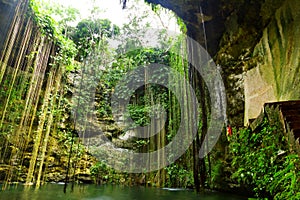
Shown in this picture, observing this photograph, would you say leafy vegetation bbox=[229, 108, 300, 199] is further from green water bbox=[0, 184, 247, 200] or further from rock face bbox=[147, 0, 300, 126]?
green water bbox=[0, 184, 247, 200]

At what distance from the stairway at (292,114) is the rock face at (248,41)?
86cm

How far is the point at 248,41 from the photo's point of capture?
16.3ft

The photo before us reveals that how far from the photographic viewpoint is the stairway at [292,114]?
62.9 inches

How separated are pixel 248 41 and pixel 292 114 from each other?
3574 millimetres

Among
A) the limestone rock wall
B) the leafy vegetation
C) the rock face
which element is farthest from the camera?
the rock face

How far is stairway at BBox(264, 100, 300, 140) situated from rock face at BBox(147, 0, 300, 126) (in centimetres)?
86

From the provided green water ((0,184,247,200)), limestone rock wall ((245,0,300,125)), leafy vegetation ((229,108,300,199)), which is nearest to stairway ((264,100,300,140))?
leafy vegetation ((229,108,300,199))

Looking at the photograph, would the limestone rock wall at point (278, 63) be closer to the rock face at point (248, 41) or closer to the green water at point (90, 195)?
the rock face at point (248, 41)

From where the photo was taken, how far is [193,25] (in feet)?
19.5

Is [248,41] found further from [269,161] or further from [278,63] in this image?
[269,161]

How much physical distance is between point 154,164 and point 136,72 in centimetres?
451

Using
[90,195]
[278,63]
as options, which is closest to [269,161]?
[278,63]

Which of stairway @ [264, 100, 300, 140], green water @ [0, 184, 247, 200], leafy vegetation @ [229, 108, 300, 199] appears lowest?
green water @ [0, 184, 247, 200]

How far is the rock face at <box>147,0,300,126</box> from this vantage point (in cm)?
309
